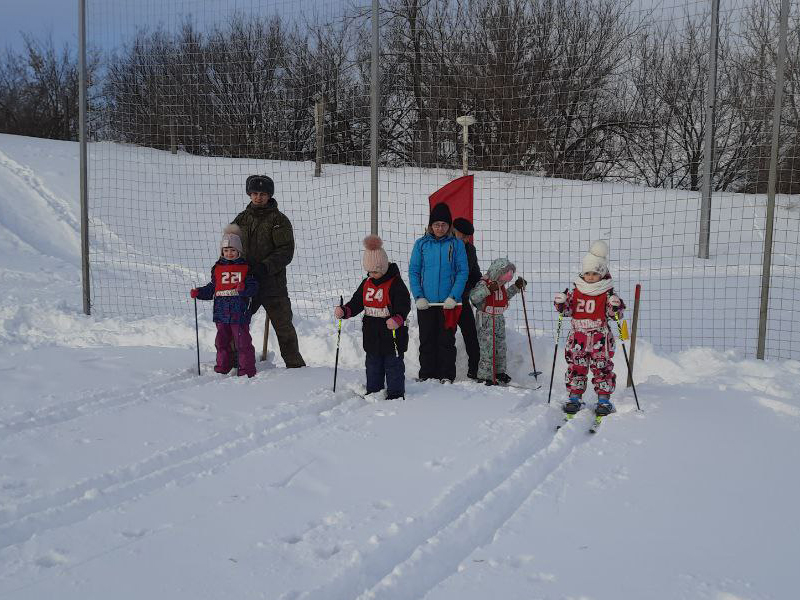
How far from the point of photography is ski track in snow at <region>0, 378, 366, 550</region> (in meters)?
3.36

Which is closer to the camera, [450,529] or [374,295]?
[450,529]

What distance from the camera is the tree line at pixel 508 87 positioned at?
7.01 m

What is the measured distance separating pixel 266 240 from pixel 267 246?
0.05 m

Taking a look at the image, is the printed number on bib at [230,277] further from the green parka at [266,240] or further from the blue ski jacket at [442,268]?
the blue ski jacket at [442,268]

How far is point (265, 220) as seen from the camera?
614 centimetres

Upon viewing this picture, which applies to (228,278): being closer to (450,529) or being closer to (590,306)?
(590,306)

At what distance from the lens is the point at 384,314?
5.46 m

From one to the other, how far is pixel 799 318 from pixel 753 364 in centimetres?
278

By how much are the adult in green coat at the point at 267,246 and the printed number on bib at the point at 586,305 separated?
2.54 m

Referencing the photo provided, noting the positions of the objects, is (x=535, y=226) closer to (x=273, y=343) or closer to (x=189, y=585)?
(x=273, y=343)

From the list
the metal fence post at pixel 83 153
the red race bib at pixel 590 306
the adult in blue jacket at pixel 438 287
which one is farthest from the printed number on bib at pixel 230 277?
the metal fence post at pixel 83 153

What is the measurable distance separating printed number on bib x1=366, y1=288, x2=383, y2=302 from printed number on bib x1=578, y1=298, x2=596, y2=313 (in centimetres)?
155

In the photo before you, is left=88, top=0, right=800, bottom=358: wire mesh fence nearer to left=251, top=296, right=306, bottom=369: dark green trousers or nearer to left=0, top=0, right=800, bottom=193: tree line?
left=0, top=0, right=800, bottom=193: tree line

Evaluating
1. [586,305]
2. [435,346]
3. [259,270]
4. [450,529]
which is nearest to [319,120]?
[259,270]
